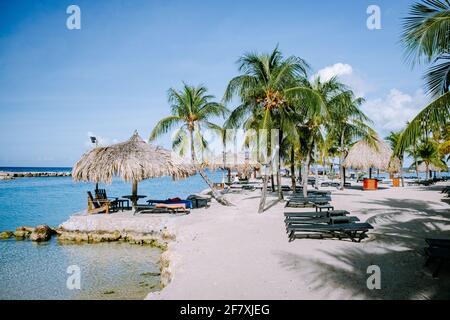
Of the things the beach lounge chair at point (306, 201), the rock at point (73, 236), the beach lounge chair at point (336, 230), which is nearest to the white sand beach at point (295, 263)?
the beach lounge chair at point (336, 230)

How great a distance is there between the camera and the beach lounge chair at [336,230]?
22.6 ft

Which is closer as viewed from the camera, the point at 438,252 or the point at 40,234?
the point at 438,252

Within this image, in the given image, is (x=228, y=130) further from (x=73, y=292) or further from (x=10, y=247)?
(x=10, y=247)

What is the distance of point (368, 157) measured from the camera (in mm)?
22688

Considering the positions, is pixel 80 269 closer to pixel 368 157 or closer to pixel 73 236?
pixel 73 236

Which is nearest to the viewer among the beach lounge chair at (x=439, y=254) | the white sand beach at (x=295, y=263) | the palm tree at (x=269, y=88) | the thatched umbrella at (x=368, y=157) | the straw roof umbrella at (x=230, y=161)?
the white sand beach at (x=295, y=263)

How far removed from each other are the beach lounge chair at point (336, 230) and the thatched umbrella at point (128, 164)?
23.2ft

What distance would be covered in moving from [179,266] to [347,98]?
1321 centimetres

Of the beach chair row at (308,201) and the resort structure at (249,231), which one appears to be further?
the beach chair row at (308,201)

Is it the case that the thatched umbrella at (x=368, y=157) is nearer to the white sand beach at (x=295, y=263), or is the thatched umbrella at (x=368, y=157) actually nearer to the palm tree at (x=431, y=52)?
the white sand beach at (x=295, y=263)

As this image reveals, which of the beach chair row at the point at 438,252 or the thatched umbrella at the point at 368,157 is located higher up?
the thatched umbrella at the point at 368,157

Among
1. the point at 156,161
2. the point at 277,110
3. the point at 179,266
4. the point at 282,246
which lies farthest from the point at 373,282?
the point at 156,161

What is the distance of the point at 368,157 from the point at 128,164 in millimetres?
19141

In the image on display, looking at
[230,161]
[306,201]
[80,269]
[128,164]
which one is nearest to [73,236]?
[128,164]
